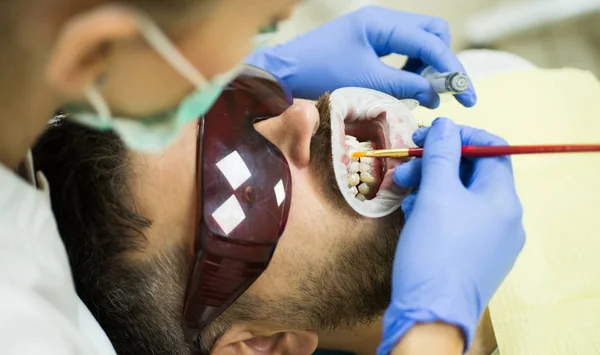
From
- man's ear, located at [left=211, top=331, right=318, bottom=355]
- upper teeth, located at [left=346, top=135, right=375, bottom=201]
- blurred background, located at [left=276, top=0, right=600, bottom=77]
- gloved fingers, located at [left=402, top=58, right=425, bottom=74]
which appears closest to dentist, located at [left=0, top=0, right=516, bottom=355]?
man's ear, located at [left=211, top=331, right=318, bottom=355]

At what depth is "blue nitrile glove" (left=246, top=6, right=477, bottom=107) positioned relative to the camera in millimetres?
1229

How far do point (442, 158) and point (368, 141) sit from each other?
0.67ft

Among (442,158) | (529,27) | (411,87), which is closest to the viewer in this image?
(442,158)

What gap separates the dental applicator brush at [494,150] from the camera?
0.89 meters

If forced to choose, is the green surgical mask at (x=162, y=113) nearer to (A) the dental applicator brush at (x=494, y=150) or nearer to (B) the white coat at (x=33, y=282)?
(B) the white coat at (x=33, y=282)

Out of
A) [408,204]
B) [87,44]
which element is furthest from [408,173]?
[87,44]

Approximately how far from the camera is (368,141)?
44.7 inches

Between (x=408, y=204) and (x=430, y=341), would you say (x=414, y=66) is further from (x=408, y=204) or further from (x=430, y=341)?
(x=430, y=341)

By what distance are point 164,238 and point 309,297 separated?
11.1 inches

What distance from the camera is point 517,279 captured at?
1.21 meters

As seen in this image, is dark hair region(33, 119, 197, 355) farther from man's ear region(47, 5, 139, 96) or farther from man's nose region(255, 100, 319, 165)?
man's ear region(47, 5, 139, 96)

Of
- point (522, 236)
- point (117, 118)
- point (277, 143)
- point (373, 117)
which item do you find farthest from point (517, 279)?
point (117, 118)

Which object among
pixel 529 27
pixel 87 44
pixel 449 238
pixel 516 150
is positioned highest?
pixel 87 44

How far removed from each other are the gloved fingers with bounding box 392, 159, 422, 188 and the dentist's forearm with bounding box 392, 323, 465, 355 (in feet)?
0.84
